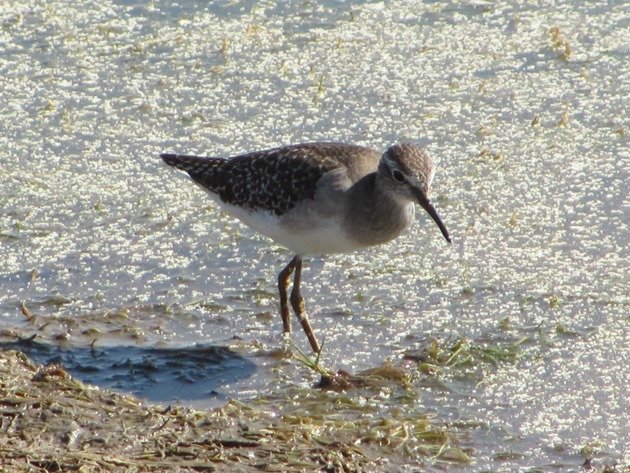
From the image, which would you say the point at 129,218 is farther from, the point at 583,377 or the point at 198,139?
the point at 583,377

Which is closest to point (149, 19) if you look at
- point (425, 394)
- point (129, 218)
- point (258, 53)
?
point (258, 53)

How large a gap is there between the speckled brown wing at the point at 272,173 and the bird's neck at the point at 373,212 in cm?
27

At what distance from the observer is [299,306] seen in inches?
309

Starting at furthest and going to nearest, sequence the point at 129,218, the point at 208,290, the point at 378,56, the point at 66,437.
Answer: the point at 378,56, the point at 129,218, the point at 208,290, the point at 66,437

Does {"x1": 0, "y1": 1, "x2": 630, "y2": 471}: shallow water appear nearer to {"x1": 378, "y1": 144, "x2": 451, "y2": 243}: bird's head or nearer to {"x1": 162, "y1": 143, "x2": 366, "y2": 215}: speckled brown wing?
{"x1": 162, "y1": 143, "x2": 366, "y2": 215}: speckled brown wing

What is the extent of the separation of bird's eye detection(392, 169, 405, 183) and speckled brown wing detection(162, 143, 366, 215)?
46 cm

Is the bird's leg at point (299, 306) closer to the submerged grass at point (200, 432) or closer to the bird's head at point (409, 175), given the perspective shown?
the submerged grass at point (200, 432)

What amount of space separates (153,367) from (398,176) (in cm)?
185

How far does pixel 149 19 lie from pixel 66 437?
6.64 metres

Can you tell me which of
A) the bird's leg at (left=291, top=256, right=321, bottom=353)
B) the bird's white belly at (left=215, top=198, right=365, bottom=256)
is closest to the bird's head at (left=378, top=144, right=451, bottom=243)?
the bird's white belly at (left=215, top=198, right=365, bottom=256)

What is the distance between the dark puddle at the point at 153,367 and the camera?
735cm

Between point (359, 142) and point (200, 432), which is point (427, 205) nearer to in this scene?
point (200, 432)

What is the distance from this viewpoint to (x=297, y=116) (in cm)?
1042

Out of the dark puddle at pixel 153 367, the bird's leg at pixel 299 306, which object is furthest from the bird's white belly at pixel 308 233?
the dark puddle at pixel 153 367
